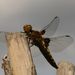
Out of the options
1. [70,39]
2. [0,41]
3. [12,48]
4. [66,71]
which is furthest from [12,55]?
[70,39]

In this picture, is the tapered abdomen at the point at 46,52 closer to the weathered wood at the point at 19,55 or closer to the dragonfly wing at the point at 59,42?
the dragonfly wing at the point at 59,42

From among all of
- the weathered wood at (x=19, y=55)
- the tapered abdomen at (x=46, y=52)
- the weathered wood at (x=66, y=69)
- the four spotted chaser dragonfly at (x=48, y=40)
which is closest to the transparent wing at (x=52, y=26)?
the four spotted chaser dragonfly at (x=48, y=40)

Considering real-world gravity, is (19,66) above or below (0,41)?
below

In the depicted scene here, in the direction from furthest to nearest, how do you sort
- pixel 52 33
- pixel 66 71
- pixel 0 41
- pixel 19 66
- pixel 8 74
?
pixel 52 33 < pixel 0 41 < pixel 66 71 < pixel 8 74 < pixel 19 66

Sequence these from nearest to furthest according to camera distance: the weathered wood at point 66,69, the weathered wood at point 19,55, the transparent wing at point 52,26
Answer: the weathered wood at point 19,55 → the weathered wood at point 66,69 → the transparent wing at point 52,26

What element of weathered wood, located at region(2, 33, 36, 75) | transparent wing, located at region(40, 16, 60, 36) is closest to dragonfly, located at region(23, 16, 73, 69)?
transparent wing, located at region(40, 16, 60, 36)

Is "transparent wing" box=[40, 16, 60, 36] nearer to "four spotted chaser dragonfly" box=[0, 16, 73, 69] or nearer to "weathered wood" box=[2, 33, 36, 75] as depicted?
"four spotted chaser dragonfly" box=[0, 16, 73, 69]

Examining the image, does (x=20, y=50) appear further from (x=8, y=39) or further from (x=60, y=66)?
(x=60, y=66)
